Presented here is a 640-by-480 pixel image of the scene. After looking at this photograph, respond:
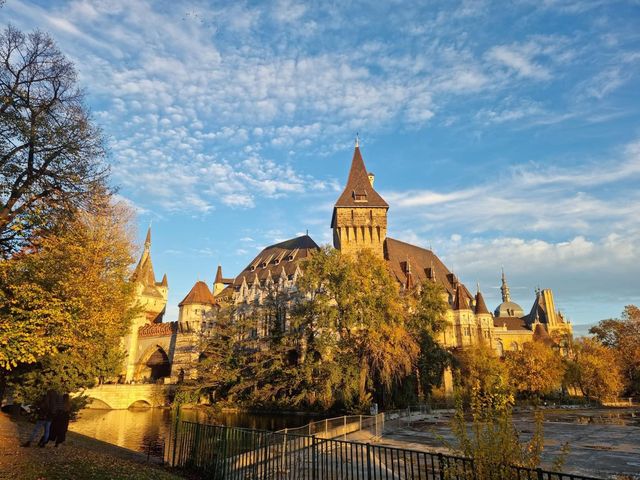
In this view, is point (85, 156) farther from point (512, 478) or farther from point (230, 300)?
point (230, 300)

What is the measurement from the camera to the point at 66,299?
1482 cm

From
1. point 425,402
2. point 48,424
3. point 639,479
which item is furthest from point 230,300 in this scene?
point 639,479

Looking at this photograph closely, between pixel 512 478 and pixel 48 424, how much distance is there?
12525 millimetres

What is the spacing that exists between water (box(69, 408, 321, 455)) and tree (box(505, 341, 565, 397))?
23009 millimetres

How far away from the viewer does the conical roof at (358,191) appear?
51.6 m

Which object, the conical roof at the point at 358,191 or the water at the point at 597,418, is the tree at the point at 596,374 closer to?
the water at the point at 597,418

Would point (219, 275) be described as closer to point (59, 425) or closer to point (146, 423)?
point (146, 423)

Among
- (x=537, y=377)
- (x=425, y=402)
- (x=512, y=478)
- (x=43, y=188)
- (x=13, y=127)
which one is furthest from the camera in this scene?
(x=537, y=377)

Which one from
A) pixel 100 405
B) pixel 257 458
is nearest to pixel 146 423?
pixel 100 405

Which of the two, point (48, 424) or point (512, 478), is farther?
point (48, 424)

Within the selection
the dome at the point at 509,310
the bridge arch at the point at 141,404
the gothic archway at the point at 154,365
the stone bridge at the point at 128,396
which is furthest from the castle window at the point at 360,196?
the dome at the point at 509,310

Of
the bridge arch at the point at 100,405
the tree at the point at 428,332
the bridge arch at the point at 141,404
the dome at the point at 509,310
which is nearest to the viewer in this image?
the tree at the point at 428,332

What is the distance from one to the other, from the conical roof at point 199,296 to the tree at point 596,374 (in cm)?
4891

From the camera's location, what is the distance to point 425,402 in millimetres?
36531
